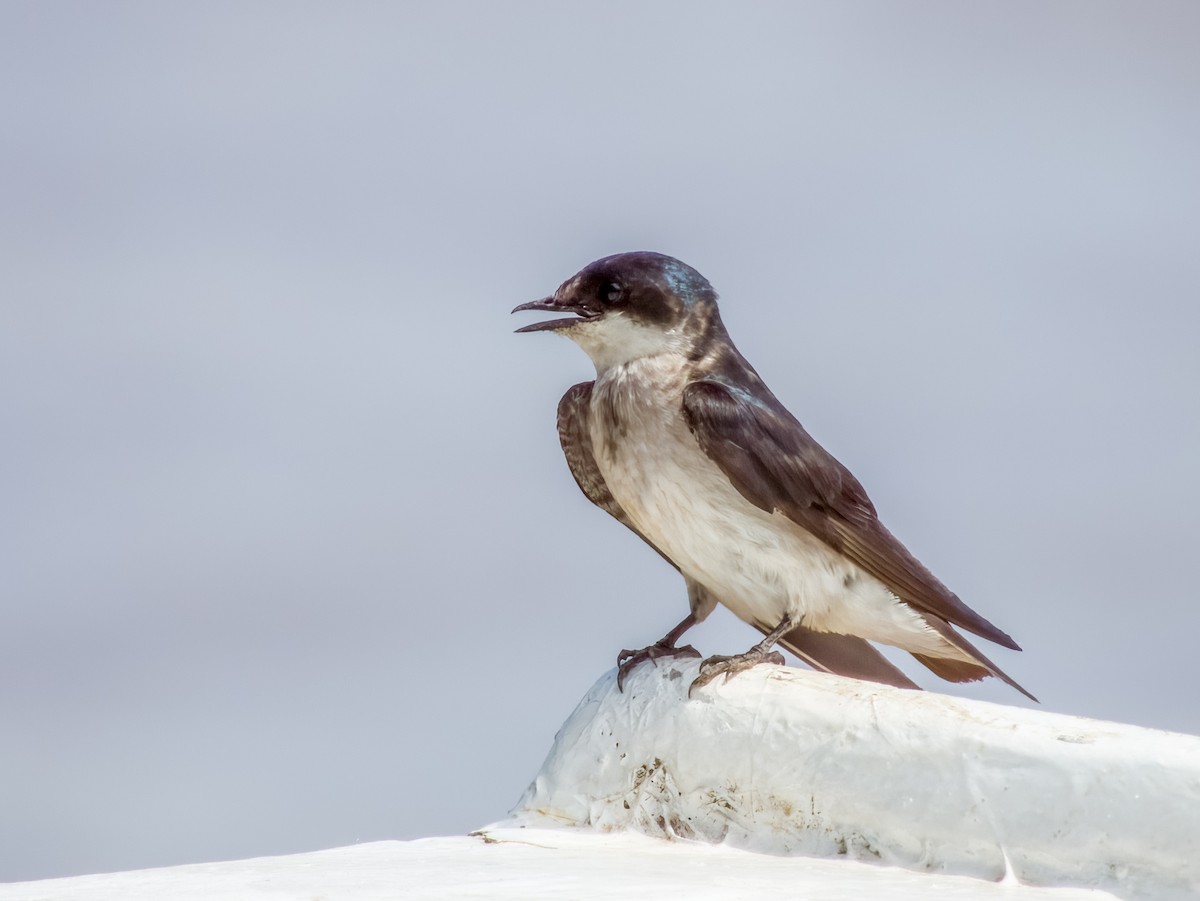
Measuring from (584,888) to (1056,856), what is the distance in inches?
43.7

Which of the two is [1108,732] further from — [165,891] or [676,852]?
[165,891]

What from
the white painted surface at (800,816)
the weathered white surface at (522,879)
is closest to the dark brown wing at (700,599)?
the white painted surface at (800,816)

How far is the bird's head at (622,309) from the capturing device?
5.52m

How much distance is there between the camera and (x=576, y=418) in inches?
223

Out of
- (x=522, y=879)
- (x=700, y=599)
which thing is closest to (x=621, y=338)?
(x=700, y=599)

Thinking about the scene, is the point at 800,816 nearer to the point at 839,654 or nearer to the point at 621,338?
the point at 839,654

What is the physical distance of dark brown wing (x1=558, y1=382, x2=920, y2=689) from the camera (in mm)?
5555

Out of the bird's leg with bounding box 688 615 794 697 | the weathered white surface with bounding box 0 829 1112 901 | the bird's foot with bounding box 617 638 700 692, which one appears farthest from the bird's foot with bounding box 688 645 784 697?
the weathered white surface with bounding box 0 829 1112 901

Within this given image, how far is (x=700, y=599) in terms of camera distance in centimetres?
555

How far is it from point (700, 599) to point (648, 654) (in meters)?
0.47

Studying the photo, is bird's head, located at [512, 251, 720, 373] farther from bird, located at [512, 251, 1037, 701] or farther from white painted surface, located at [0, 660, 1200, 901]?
white painted surface, located at [0, 660, 1200, 901]

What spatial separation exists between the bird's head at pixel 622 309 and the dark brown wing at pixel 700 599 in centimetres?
21

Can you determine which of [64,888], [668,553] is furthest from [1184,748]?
[64,888]

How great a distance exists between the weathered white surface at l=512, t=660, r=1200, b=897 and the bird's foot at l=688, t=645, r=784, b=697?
35 mm
